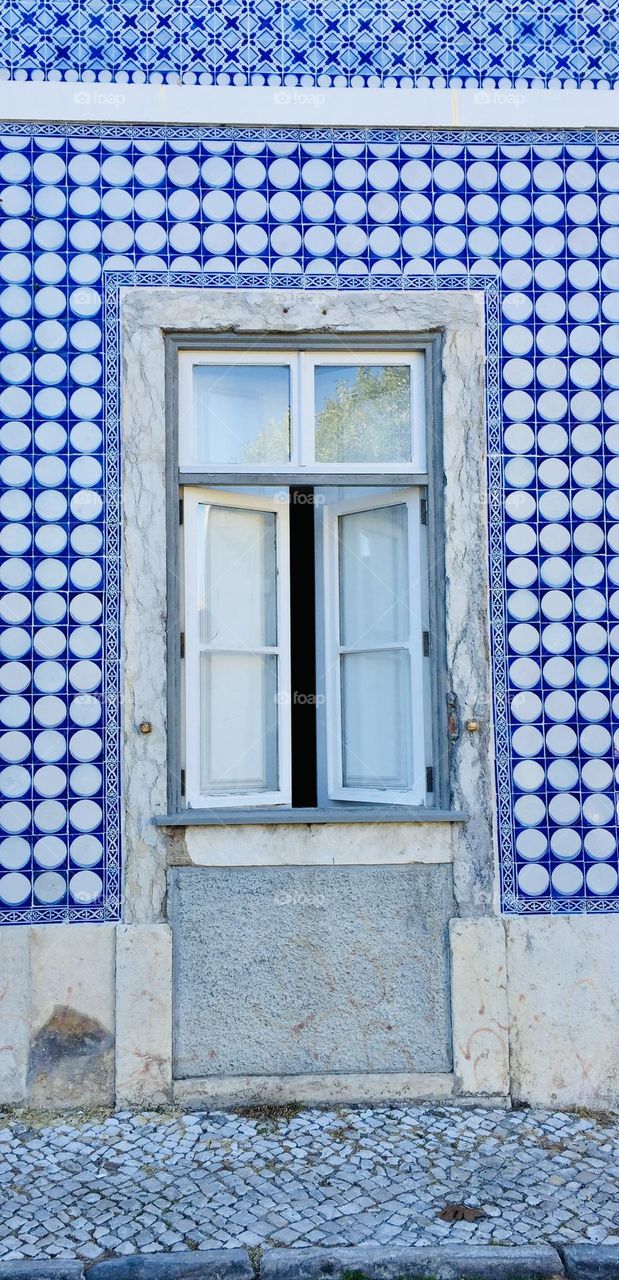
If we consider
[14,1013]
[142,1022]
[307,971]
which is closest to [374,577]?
[307,971]

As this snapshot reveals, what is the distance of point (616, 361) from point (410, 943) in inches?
97.1

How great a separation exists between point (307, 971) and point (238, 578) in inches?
62.3

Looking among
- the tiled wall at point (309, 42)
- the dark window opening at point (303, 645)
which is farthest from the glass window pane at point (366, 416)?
the tiled wall at point (309, 42)

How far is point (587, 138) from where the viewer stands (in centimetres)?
439

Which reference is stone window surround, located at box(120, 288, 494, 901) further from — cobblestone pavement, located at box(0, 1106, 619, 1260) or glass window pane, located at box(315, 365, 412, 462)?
cobblestone pavement, located at box(0, 1106, 619, 1260)

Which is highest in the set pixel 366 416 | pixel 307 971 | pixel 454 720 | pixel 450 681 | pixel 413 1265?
pixel 366 416

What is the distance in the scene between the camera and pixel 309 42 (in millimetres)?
4336

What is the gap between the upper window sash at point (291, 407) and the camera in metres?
4.34

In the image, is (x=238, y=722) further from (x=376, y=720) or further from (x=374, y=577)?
(x=374, y=577)

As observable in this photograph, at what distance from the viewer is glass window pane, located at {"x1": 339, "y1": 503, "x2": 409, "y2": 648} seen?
4461 millimetres

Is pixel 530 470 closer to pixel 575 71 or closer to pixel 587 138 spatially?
pixel 587 138

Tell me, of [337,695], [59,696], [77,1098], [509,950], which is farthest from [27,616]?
[509,950]

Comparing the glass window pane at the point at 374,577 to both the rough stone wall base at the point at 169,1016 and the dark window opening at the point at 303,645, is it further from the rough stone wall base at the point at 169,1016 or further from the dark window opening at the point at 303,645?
the rough stone wall base at the point at 169,1016

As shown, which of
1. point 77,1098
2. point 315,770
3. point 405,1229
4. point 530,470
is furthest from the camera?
point 315,770
